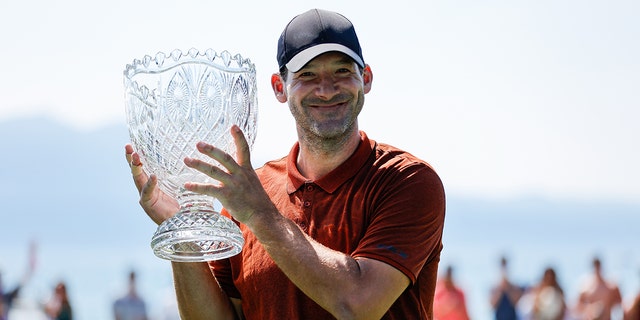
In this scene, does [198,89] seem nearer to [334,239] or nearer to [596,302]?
[334,239]

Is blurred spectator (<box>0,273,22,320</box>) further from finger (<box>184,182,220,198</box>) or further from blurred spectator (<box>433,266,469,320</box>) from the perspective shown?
finger (<box>184,182,220,198</box>)

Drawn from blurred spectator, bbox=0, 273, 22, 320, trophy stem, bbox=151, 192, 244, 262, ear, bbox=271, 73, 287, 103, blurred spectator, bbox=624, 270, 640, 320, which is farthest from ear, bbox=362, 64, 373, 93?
blurred spectator, bbox=0, 273, 22, 320

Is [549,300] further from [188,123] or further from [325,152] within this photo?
[188,123]

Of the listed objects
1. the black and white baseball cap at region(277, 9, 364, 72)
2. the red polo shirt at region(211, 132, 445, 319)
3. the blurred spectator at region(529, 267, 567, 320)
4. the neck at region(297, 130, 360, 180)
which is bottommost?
the blurred spectator at region(529, 267, 567, 320)

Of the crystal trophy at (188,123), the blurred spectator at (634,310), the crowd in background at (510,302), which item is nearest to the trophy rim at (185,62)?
the crystal trophy at (188,123)

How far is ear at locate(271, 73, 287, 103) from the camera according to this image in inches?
112

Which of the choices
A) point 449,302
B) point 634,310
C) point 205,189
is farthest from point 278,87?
point 449,302

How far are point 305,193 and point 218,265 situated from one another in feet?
1.15

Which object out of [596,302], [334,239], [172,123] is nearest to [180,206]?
[172,123]

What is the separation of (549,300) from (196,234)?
264 inches

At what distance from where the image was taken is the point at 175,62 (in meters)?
2.51

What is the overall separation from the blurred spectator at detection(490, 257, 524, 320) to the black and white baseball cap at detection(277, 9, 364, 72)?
7.10m

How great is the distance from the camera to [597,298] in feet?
27.8

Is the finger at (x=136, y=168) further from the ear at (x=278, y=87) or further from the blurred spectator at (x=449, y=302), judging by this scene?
the blurred spectator at (x=449, y=302)
